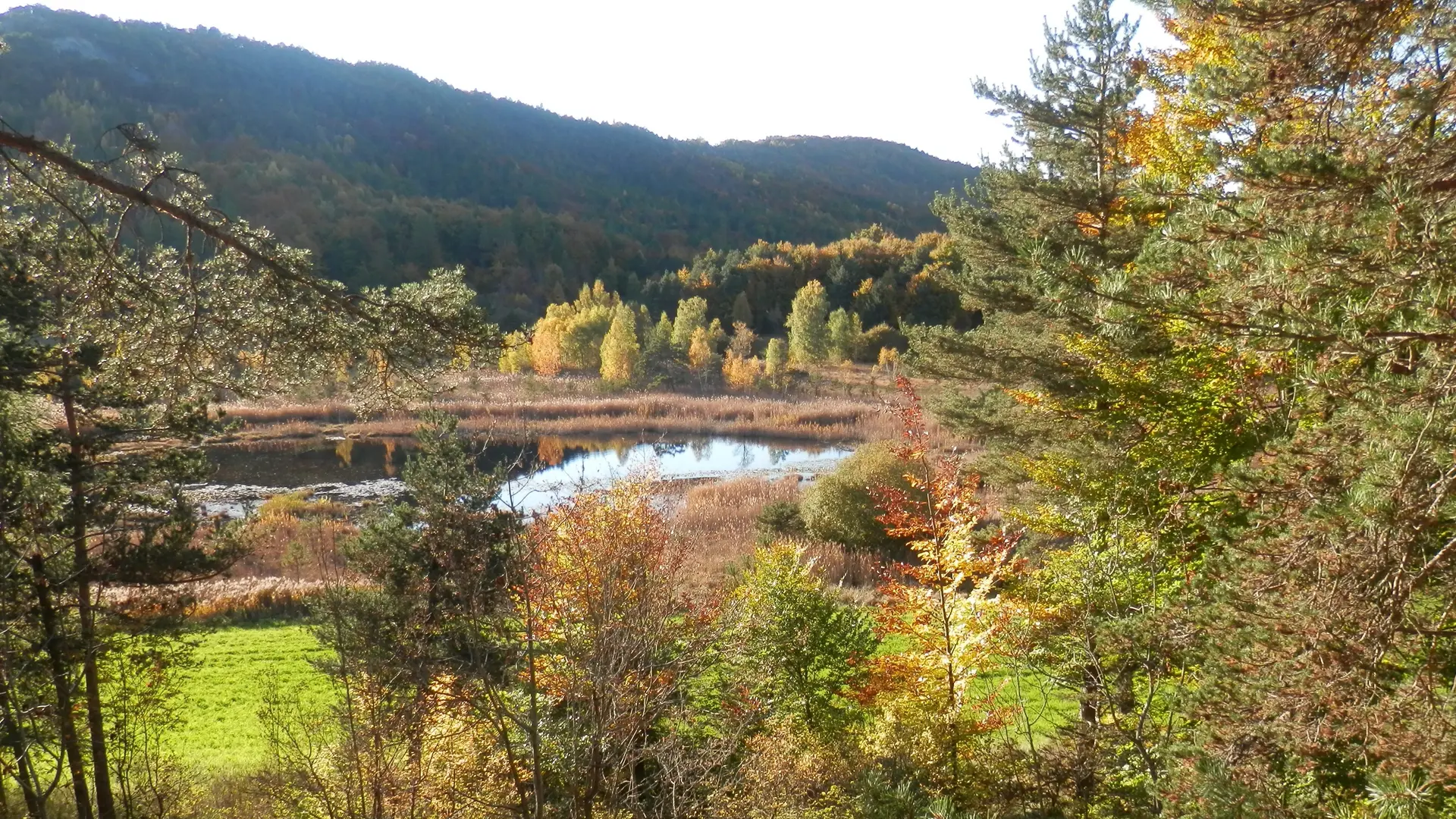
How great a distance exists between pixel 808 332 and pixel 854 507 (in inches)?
1163

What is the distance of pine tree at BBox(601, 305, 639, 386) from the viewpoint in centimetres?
4688

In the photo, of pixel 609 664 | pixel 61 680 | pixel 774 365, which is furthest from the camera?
pixel 774 365

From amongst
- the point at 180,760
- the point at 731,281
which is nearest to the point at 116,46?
the point at 731,281

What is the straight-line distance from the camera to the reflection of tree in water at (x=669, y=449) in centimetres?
3339

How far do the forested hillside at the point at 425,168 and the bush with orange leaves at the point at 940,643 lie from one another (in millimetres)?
69180

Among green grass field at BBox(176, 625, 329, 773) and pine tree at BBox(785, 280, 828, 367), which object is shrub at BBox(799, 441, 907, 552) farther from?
pine tree at BBox(785, 280, 828, 367)

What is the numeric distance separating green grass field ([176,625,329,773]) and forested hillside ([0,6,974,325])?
2486 inches

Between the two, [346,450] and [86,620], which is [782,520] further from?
[346,450]

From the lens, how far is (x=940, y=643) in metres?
8.26

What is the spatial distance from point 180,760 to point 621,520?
22.3 feet

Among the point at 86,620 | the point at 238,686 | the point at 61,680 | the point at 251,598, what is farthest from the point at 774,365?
the point at 61,680

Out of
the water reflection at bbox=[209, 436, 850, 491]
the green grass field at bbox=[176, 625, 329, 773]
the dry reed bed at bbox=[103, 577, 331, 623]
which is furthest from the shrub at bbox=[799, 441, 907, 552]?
the dry reed bed at bbox=[103, 577, 331, 623]

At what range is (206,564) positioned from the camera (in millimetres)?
8602

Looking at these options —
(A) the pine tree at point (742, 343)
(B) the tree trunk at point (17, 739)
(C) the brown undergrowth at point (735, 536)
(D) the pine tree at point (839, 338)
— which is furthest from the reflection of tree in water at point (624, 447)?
(B) the tree trunk at point (17, 739)
